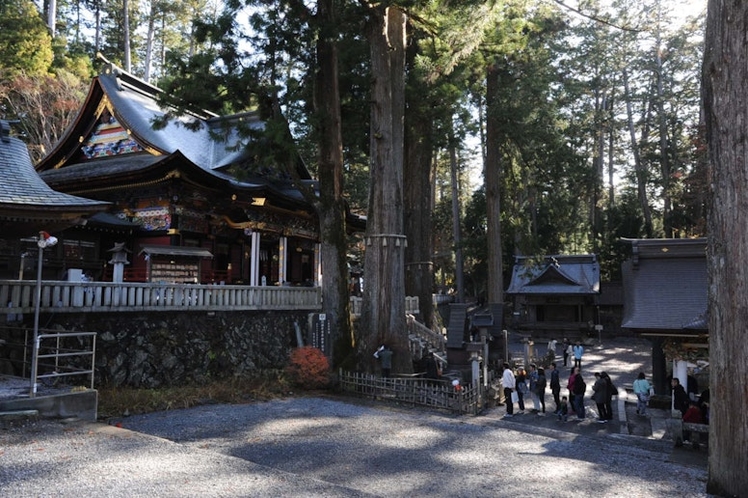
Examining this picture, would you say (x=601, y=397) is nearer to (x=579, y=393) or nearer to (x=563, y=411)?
(x=579, y=393)

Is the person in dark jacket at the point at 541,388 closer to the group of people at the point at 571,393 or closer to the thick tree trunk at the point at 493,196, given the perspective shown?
the group of people at the point at 571,393

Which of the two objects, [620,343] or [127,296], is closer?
[127,296]

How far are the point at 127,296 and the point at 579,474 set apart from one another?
30.9 feet

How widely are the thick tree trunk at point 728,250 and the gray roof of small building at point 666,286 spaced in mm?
5526

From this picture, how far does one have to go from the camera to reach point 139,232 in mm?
16344

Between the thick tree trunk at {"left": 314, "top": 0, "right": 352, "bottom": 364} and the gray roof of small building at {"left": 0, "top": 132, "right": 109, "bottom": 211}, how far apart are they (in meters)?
6.20

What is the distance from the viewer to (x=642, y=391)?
12.5 metres

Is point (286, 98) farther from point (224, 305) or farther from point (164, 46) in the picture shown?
point (164, 46)

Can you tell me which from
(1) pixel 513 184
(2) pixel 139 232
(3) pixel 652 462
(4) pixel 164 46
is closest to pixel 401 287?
(3) pixel 652 462

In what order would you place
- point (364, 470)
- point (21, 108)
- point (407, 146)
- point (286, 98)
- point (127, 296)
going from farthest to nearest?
point (21, 108)
point (407, 146)
point (286, 98)
point (127, 296)
point (364, 470)

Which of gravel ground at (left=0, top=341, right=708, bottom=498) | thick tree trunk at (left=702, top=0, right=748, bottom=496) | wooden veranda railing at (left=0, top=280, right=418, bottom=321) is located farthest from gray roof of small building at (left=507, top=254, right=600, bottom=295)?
thick tree trunk at (left=702, top=0, right=748, bottom=496)

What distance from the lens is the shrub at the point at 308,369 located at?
1282cm

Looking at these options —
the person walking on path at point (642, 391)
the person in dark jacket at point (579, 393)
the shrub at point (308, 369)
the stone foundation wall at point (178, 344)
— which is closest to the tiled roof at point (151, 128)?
the stone foundation wall at point (178, 344)

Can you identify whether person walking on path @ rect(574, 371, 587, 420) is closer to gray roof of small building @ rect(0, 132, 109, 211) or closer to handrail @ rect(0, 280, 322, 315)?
handrail @ rect(0, 280, 322, 315)
